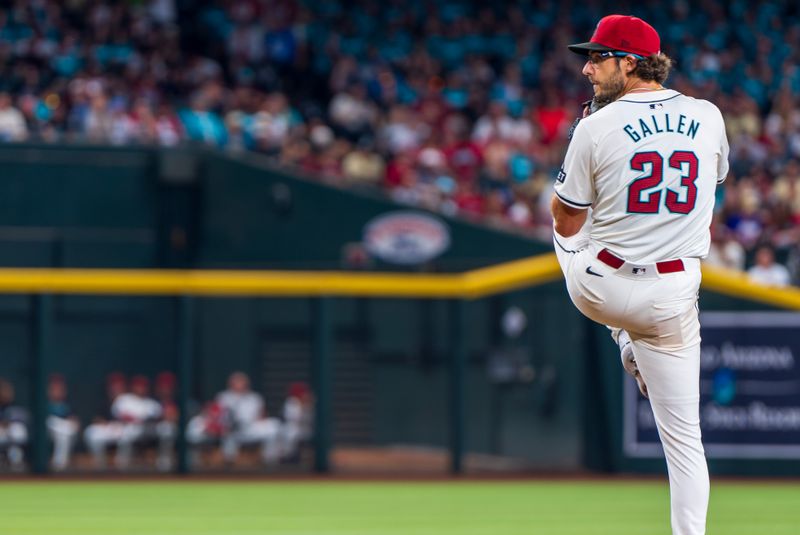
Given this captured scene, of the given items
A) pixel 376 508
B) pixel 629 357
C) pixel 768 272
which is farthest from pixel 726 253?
pixel 629 357

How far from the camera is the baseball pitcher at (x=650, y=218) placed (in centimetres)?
514

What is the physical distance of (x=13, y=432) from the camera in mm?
11773

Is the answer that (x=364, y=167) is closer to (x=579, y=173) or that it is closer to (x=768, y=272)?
(x=768, y=272)

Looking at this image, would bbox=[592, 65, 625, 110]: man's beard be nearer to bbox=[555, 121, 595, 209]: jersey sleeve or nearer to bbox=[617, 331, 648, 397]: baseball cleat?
bbox=[555, 121, 595, 209]: jersey sleeve

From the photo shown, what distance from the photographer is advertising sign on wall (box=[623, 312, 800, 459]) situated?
11906 millimetres

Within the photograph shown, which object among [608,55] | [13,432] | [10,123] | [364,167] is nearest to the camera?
[608,55]

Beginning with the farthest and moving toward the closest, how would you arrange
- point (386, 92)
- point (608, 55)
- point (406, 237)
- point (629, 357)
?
1. point (386, 92)
2. point (406, 237)
3. point (629, 357)
4. point (608, 55)

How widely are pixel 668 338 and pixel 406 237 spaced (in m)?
11.2

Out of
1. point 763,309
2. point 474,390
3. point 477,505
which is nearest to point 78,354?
point 474,390

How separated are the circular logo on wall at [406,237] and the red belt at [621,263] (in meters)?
11.0

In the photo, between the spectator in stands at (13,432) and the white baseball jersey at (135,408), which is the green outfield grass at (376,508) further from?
the white baseball jersey at (135,408)

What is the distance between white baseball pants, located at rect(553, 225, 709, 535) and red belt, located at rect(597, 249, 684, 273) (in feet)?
0.05

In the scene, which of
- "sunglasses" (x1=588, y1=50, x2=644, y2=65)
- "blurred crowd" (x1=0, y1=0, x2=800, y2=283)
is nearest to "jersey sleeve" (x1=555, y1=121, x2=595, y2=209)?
"sunglasses" (x1=588, y1=50, x2=644, y2=65)

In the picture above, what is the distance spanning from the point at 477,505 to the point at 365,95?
9817mm
